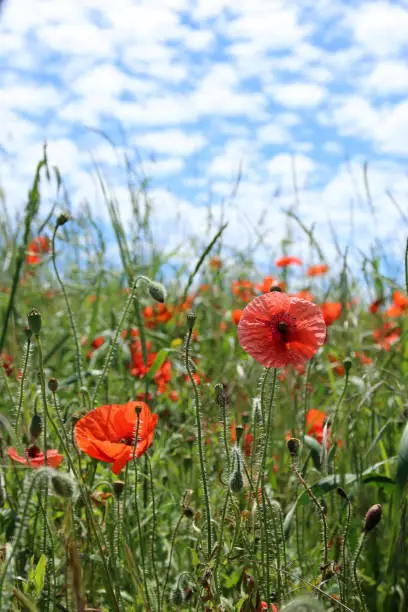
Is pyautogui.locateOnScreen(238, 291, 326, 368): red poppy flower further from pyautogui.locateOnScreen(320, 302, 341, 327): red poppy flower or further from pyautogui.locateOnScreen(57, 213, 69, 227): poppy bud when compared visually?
pyautogui.locateOnScreen(320, 302, 341, 327): red poppy flower

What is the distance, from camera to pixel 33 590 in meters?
1.45

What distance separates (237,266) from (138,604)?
11.5ft

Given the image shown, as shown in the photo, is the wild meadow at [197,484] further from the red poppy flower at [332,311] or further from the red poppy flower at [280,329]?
the red poppy flower at [332,311]

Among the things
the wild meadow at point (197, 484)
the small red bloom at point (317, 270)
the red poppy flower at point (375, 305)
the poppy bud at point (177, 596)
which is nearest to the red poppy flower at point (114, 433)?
the wild meadow at point (197, 484)

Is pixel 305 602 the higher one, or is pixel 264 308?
pixel 264 308

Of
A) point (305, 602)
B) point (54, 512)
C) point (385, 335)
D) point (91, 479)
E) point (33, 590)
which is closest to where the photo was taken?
point (305, 602)

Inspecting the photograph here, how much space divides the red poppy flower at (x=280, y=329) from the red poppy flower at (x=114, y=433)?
0.27 metres

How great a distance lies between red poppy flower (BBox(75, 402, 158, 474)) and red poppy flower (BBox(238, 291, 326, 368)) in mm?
269

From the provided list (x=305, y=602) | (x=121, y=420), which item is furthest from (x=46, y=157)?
(x=305, y=602)

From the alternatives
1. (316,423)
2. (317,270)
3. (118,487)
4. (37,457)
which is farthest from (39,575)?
(317,270)

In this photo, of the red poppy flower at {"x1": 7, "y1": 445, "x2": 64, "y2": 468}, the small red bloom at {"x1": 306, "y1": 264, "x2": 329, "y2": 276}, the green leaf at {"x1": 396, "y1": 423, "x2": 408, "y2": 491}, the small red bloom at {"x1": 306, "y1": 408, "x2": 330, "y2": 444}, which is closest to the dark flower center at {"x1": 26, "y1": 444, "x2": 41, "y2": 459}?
the red poppy flower at {"x1": 7, "y1": 445, "x2": 64, "y2": 468}

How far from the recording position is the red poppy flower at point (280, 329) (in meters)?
1.53

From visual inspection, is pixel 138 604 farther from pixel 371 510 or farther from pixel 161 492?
pixel 161 492

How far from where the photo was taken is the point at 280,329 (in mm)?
1572
